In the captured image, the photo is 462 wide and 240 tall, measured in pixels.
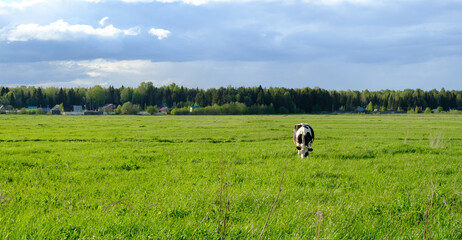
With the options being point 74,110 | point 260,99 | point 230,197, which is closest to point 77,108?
point 74,110

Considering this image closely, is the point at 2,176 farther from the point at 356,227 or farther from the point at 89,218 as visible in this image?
the point at 356,227

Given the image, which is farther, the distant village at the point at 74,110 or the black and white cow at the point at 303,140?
the distant village at the point at 74,110

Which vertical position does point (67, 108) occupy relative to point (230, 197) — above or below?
above

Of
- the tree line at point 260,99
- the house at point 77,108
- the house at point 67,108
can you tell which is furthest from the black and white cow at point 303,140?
the house at point 67,108

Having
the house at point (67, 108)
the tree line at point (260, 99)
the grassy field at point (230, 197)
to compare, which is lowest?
the grassy field at point (230, 197)

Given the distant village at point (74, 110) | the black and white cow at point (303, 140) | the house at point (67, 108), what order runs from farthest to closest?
the house at point (67, 108) < the distant village at point (74, 110) < the black and white cow at point (303, 140)

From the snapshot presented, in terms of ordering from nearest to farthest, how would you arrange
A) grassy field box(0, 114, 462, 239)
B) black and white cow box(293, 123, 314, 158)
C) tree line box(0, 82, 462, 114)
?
1. grassy field box(0, 114, 462, 239)
2. black and white cow box(293, 123, 314, 158)
3. tree line box(0, 82, 462, 114)

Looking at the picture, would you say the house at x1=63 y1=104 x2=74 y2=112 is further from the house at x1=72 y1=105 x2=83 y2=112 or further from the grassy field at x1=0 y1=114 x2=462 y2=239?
the grassy field at x1=0 y1=114 x2=462 y2=239

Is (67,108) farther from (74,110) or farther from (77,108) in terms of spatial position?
(77,108)

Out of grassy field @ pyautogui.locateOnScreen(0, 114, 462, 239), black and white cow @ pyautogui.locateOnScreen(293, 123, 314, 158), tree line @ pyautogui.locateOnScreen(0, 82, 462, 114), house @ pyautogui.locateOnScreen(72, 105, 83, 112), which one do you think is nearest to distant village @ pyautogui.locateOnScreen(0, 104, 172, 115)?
house @ pyautogui.locateOnScreen(72, 105, 83, 112)

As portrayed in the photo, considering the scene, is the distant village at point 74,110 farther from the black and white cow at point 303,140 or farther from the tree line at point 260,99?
the black and white cow at point 303,140

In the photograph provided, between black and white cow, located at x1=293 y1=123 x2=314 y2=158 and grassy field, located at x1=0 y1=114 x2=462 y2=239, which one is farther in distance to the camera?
black and white cow, located at x1=293 y1=123 x2=314 y2=158

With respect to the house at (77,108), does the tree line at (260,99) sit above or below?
above

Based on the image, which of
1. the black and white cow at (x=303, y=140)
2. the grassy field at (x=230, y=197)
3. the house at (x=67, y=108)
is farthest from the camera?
the house at (x=67, y=108)
